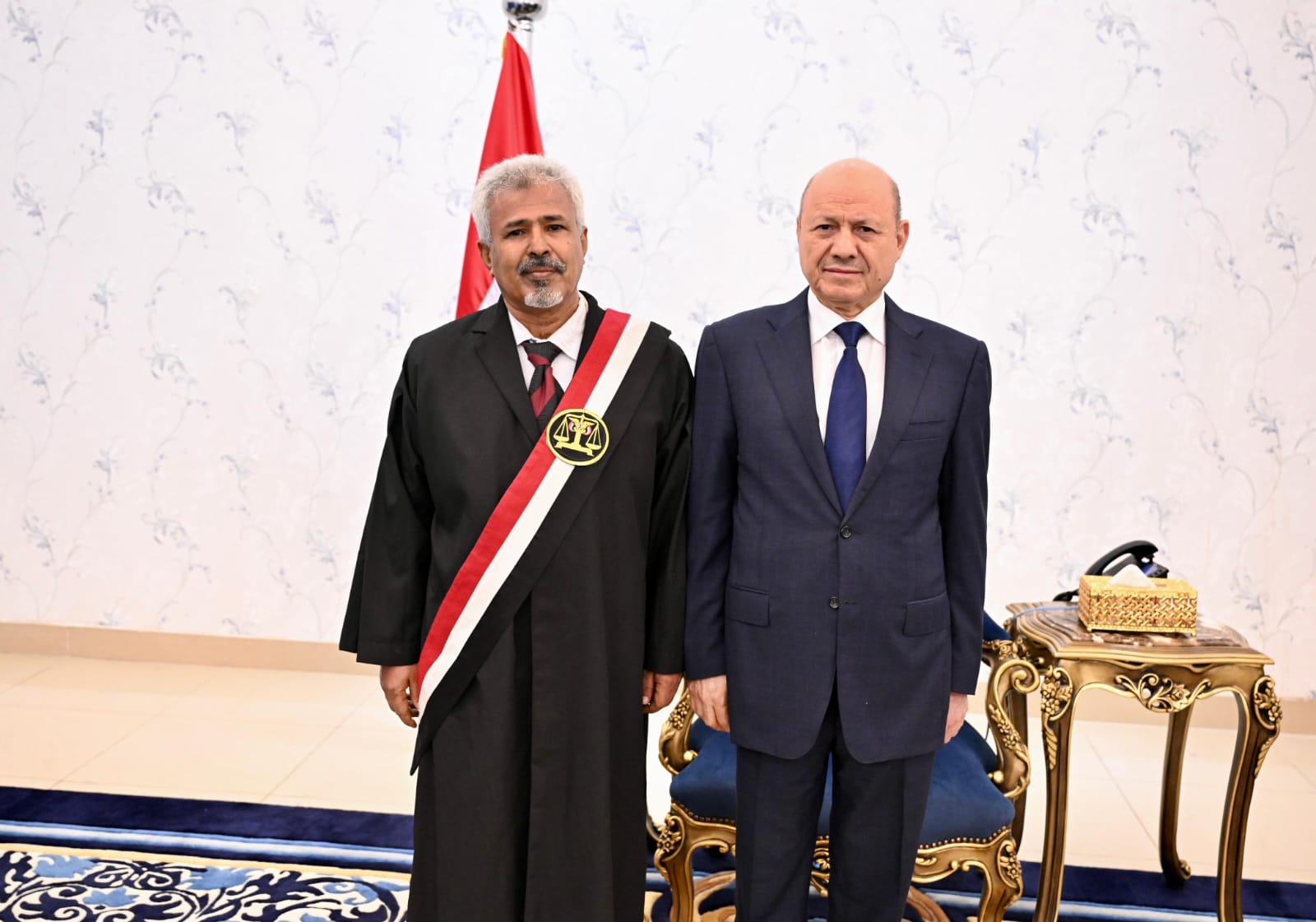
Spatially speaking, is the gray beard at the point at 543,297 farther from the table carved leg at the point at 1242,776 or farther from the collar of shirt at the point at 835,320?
the table carved leg at the point at 1242,776

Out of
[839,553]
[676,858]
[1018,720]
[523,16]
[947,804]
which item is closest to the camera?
[839,553]

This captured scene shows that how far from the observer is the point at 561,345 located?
1.86 metres

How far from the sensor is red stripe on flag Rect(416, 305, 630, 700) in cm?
176

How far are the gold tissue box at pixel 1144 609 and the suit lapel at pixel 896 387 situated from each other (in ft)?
2.53

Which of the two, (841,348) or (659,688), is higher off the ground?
(841,348)

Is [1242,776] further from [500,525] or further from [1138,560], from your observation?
[500,525]

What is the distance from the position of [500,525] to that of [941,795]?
94 cm

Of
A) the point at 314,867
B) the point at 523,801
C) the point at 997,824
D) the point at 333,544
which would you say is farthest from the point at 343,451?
the point at 997,824

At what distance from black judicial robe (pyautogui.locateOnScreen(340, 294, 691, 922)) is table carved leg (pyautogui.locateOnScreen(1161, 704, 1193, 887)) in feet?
4.45

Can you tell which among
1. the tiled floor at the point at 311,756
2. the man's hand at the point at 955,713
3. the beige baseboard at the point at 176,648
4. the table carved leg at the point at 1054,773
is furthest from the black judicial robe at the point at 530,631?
the beige baseboard at the point at 176,648

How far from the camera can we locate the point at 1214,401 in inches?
136

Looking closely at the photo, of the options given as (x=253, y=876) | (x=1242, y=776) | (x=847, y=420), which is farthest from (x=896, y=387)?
(x=253, y=876)

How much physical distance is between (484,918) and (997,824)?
0.93 metres

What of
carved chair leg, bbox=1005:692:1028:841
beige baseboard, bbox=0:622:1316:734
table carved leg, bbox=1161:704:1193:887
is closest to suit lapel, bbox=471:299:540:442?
carved chair leg, bbox=1005:692:1028:841
